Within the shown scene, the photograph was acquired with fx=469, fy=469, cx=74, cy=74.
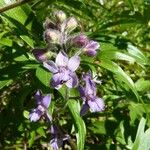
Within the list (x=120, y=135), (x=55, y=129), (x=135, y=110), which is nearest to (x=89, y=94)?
(x=55, y=129)

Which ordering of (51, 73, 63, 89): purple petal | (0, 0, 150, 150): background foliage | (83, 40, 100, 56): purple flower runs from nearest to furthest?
(51, 73, 63, 89): purple petal < (83, 40, 100, 56): purple flower < (0, 0, 150, 150): background foliage

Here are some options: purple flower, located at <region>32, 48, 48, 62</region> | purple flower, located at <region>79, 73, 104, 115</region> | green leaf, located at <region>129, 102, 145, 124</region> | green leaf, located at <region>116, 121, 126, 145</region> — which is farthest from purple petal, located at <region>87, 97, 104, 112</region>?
green leaf, located at <region>116, 121, 126, 145</region>

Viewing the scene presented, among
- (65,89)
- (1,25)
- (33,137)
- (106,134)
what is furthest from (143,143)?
(1,25)

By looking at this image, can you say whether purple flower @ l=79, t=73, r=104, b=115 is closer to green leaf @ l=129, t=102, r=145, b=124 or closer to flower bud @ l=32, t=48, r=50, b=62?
flower bud @ l=32, t=48, r=50, b=62

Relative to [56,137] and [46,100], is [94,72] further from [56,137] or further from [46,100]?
[56,137]

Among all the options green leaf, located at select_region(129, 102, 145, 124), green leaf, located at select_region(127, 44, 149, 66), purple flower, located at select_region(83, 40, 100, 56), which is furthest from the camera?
green leaf, located at select_region(129, 102, 145, 124)

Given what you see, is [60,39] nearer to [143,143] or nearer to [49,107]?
[49,107]

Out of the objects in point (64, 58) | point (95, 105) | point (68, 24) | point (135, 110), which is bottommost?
point (135, 110)

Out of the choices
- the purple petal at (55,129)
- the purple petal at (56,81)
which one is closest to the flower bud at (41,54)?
the purple petal at (56,81)
